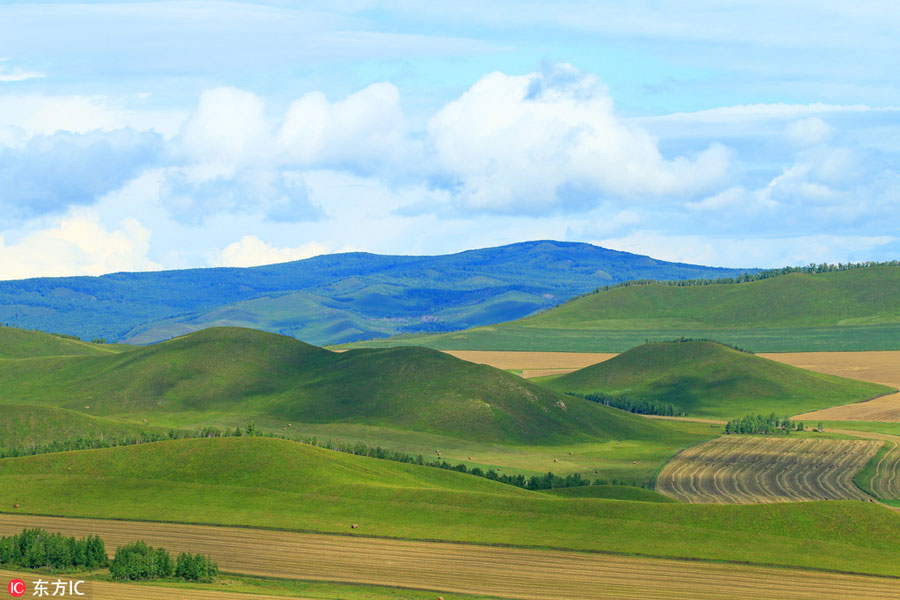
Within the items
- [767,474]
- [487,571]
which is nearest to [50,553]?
[487,571]

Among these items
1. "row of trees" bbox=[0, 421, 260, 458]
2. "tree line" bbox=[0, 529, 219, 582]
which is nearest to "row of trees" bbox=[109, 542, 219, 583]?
"tree line" bbox=[0, 529, 219, 582]

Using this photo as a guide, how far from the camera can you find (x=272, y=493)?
12862cm

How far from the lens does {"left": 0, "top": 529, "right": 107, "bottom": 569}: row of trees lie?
91.8 metres

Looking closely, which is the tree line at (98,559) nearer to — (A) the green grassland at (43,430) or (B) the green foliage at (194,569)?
(B) the green foliage at (194,569)

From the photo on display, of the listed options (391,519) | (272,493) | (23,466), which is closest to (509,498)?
(391,519)

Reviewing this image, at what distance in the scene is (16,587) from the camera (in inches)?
3177

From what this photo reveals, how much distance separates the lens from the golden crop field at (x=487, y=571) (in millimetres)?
87438

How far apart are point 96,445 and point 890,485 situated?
12042 centimetres

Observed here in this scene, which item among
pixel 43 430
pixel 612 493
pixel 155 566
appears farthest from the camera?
pixel 43 430

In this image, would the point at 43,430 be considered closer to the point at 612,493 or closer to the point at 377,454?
the point at 377,454

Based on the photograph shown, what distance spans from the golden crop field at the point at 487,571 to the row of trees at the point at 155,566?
4512 millimetres

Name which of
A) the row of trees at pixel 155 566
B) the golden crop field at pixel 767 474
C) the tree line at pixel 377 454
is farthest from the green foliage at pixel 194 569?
the golden crop field at pixel 767 474

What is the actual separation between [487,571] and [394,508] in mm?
26349

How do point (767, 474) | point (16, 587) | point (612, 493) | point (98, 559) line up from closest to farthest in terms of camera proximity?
point (16, 587) → point (98, 559) → point (612, 493) → point (767, 474)
